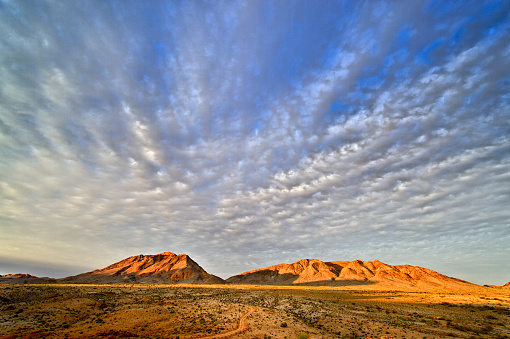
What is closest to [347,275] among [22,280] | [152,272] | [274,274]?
[274,274]

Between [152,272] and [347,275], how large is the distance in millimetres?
113846

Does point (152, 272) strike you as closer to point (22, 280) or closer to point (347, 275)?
point (22, 280)

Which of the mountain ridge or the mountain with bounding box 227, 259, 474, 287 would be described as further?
the mountain ridge

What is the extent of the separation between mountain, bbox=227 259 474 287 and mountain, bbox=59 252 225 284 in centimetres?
3735

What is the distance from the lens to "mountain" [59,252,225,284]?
415ft

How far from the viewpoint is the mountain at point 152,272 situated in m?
126

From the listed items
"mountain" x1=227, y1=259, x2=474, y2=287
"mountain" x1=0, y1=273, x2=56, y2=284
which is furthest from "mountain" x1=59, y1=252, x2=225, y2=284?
"mountain" x1=227, y1=259, x2=474, y2=287

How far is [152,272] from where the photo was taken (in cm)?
14062

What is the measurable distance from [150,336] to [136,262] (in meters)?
159

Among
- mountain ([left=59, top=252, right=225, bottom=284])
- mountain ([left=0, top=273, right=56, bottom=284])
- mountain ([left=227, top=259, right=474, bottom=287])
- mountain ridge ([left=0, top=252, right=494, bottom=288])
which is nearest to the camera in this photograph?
mountain ([left=0, top=273, right=56, bottom=284])

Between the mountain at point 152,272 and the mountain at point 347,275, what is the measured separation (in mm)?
37351

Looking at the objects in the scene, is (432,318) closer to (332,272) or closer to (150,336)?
(150,336)

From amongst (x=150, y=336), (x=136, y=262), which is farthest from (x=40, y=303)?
(x=136, y=262)

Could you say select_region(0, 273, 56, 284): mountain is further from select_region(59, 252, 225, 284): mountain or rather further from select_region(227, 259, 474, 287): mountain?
select_region(227, 259, 474, 287): mountain
